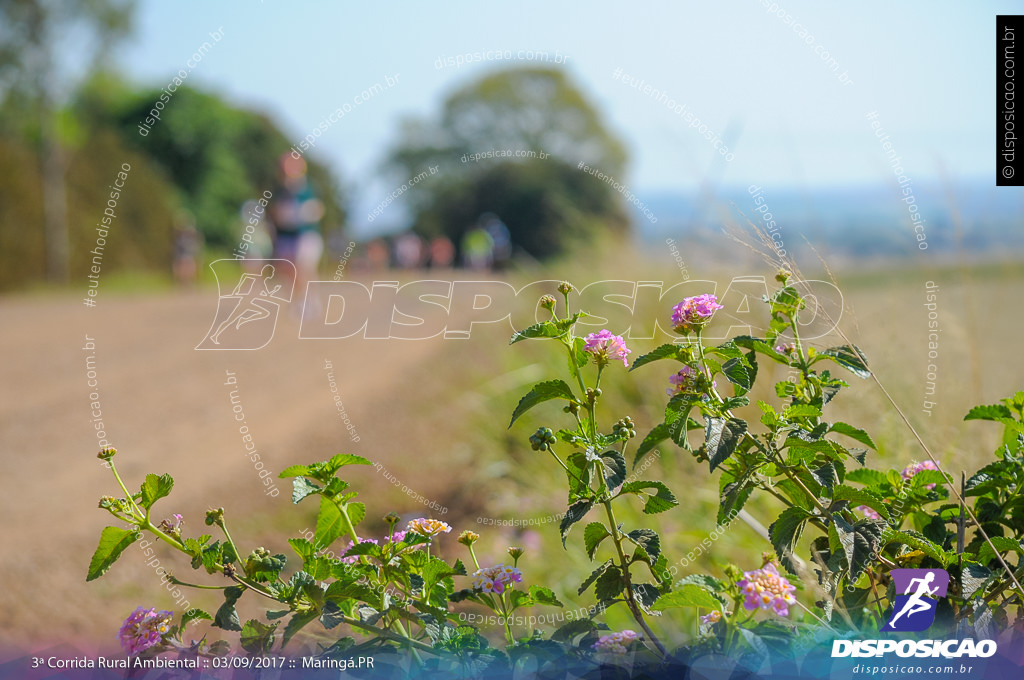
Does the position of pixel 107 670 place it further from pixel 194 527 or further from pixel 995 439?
pixel 194 527

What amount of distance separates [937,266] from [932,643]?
7.59 ft

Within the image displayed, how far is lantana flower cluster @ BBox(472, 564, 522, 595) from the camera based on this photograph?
→ 110 cm

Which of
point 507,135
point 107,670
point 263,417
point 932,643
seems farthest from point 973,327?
point 507,135

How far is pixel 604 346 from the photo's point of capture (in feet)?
3.53

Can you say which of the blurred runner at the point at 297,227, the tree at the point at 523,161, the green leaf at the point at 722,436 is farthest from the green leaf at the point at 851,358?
the blurred runner at the point at 297,227

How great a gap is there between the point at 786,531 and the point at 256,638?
68 centimetres

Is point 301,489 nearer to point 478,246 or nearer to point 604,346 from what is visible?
point 604,346

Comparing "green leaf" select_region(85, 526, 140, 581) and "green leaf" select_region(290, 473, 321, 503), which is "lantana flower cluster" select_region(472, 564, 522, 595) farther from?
"green leaf" select_region(85, 526, 140, 581)

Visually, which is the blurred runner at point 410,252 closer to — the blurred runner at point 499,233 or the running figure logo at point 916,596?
the blurred runner at point 499,233

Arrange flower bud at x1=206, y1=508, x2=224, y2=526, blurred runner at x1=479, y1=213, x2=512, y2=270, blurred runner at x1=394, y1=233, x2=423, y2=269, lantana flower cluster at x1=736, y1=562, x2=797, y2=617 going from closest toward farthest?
lantana flower cluster at x1=736, y1=562, x2=797, y2=617 < flower bud at x1=206, y1=508, x2=224, y2=526 < blurred runner at x1=479, y1=213, x2=512, y2=270 < blurred runner at x1=394, y1=233, x2=423, y2=269

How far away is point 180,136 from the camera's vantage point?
20141mm

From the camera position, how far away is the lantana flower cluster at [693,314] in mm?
1062

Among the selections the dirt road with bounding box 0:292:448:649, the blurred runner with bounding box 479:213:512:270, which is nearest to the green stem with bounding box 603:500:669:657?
the dirt road with bounding box 0:292:448:649

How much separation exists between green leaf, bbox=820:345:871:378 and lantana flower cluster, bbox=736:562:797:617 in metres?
0.29
